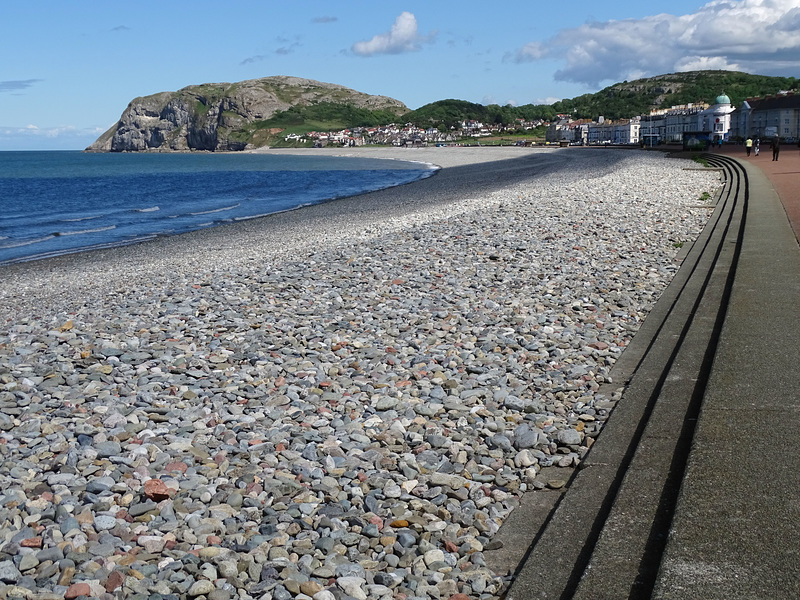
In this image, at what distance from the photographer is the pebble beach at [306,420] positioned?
12.8 feet

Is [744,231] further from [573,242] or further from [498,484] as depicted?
[498,484]

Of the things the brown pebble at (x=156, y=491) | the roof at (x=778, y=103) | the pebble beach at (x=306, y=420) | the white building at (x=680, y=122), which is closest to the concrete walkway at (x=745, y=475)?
the pebble beach at (x=306, y=420)

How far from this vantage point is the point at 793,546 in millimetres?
3160

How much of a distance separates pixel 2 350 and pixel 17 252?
57.6 ft

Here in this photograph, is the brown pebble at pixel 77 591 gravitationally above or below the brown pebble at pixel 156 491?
below

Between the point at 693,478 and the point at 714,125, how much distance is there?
430 feet

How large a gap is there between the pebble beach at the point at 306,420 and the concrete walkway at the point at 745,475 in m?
0.93

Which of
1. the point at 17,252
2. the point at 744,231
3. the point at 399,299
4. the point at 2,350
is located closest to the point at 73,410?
the point at 2,350

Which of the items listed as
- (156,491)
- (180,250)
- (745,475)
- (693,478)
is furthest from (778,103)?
(156,491)

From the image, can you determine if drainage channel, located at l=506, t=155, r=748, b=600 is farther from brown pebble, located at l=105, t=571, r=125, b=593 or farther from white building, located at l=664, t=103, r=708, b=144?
white building, located at l=664, t=103, r=708, b=144

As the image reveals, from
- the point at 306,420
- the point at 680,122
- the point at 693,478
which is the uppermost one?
the point at 680,122

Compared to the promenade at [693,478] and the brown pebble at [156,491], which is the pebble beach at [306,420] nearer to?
the brown pebble at [156,491]

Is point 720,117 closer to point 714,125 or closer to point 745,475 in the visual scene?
point 714,125

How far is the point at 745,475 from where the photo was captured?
12.6 ft
